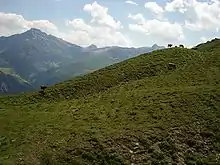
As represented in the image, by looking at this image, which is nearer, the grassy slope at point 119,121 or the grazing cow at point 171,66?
the grassy slope at point 119,121

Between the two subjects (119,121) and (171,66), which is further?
(171,66)

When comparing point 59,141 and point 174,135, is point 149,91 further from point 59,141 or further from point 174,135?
point 59,141

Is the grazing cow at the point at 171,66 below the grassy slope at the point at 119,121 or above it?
above

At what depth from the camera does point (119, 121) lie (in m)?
39.4

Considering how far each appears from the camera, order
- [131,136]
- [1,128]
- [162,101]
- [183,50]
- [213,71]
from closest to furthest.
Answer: [131,136], [1,128], [162,101], [213,71], [183,50]

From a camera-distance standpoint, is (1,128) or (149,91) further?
(149,91)

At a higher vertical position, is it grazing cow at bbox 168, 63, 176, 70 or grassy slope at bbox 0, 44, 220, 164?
grazing cow at bbox 168, 63, 176, 70

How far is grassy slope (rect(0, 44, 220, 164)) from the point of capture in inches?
1297

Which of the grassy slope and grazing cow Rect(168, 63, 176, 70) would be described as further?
grazing cow Rect(168, 63, 176, 70)

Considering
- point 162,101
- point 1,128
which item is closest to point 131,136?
point 162,101

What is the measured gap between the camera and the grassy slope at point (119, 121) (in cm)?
3293

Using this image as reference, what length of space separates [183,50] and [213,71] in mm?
16682

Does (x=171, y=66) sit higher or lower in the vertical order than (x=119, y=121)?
higher

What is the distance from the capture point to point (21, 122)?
4009cm
